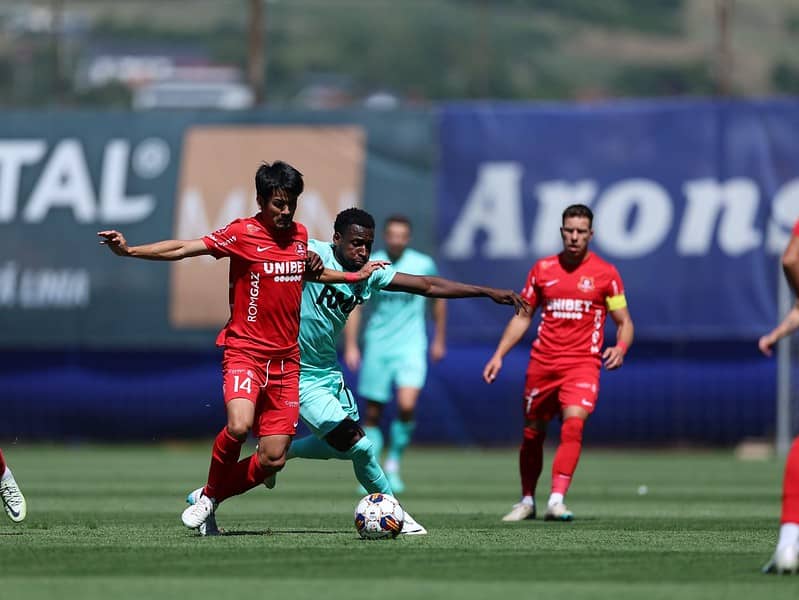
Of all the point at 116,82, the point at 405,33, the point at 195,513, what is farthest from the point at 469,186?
the point at 405,33

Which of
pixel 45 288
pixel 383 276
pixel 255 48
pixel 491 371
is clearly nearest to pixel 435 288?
pixel 383 276

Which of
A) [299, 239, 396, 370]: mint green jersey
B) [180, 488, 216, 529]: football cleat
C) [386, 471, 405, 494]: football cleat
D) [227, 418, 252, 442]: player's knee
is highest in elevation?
[299, 239, 396, 370]: mint green jersey

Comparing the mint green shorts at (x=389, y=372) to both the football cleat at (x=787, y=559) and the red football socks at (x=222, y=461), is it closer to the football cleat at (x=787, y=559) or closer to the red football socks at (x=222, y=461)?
the red football socks at (x=222, y=461)

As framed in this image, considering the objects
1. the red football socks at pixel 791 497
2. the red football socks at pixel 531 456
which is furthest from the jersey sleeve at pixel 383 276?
the red football socks at pixel 791 497

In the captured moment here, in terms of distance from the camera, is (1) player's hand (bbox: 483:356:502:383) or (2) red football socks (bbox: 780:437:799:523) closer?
(2) red football socks (bbox: 780:437:799:523)

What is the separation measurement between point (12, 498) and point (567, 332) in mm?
Result: 4660

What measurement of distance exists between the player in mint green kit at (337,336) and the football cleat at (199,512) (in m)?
0.54

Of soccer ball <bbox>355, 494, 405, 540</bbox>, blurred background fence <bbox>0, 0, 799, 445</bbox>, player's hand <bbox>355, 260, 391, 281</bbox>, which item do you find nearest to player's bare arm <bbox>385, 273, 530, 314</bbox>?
player's hand <bbox>355, 260, 391, 281</bbox>

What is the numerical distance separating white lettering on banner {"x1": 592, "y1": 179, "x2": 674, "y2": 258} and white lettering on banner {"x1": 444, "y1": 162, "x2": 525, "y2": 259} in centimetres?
120

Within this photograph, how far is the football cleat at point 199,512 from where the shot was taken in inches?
442

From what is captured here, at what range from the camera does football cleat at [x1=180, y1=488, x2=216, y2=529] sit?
1123 cm

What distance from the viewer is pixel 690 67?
310 ft

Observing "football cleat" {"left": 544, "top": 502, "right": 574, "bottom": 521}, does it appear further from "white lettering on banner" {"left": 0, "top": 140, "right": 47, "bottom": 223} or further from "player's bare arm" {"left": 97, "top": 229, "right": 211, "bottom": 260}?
"white lettering on banner" {"left": 0, "top": 140, "right": 47, "bottom": 223}

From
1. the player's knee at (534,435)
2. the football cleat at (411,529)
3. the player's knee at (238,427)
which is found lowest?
the football cleat at (411,529)
